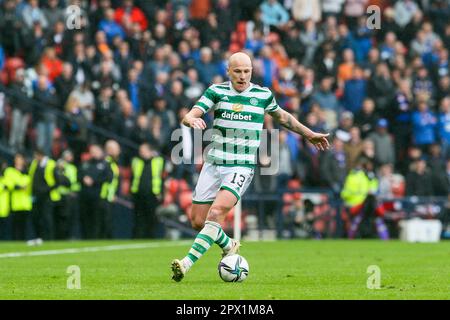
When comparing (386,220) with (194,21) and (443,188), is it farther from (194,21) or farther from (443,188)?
(194,21)

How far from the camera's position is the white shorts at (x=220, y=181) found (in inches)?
545

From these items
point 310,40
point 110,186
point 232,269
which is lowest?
point 232,269

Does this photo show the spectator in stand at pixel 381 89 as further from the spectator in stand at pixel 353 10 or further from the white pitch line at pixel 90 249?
the white pitch line at pixel 90 249

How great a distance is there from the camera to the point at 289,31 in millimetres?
31375

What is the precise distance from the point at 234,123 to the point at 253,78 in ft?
49.2

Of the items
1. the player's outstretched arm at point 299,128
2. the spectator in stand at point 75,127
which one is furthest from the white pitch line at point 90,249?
the player's outstretched arm at point 299,128

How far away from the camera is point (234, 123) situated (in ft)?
45.6

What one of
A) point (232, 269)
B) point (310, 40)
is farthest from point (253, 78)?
point (232, 269)

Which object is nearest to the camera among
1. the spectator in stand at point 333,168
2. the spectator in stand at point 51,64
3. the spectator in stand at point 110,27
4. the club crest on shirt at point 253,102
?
the club crest on shirt at point 253,102

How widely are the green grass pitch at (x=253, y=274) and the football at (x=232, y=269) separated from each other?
0.33ft

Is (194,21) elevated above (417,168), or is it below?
above

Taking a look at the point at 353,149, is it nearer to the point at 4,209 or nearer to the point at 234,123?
the point at 4,209
